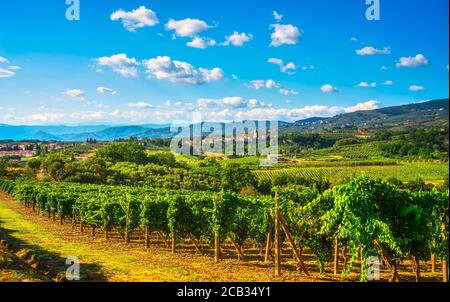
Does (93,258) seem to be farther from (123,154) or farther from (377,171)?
(123,154)

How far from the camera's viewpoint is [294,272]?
59.7 ft

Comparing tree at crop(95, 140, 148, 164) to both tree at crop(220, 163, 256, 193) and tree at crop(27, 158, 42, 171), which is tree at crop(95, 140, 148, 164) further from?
tree at crop(220, 163, 256, 193)

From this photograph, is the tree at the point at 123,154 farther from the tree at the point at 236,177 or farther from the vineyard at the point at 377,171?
the tree at the point at 236,177

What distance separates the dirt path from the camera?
16.9 meters

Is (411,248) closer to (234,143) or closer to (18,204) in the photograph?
(18,204)

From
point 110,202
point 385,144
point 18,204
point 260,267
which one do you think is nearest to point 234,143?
point 385,144

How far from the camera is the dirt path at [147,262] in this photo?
16906mm

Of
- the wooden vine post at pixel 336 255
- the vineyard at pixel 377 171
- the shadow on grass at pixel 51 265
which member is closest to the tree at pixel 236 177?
the vineyard at pixel 377 171

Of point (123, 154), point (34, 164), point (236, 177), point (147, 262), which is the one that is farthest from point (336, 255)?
point (123, 154)

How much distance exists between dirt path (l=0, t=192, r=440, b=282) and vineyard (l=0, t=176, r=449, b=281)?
0.96 meters

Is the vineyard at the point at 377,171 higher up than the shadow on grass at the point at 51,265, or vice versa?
the vineyard at the point at 377,171

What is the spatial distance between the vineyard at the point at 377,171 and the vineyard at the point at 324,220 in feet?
230

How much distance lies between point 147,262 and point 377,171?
293 feet

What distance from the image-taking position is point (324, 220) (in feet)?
53.4
